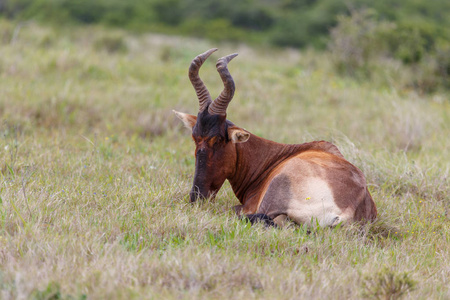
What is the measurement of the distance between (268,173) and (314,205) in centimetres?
117

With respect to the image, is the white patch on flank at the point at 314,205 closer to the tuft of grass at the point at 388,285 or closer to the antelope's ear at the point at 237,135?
the antelope's ear at the point at 237,135

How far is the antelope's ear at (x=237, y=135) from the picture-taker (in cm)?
540

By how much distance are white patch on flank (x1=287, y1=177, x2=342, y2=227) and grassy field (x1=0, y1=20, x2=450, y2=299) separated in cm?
13

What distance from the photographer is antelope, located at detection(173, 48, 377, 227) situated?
4793mm

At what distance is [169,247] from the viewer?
3881 millimetres

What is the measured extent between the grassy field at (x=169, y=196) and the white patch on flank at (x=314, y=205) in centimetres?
13

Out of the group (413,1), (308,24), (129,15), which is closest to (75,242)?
(308,24)

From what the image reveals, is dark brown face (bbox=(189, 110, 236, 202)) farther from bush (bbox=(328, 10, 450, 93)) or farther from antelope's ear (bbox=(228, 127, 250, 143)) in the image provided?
bush (bbox=(328, 10, 450, 93))

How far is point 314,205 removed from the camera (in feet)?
15.6

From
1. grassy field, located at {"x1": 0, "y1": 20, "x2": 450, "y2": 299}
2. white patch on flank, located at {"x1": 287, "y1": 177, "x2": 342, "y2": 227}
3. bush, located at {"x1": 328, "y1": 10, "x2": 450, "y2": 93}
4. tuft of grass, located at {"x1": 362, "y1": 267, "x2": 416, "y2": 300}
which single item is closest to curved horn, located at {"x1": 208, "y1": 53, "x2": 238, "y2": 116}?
grassy field, located at {"x1": 0, "y1": 20, "x2": 450, "y2": 299}

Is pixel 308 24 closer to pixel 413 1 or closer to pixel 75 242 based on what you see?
pixel 413 1

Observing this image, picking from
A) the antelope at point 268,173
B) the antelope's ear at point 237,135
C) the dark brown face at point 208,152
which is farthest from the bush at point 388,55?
the dark brown face at point 208,152

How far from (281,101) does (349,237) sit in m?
7.57

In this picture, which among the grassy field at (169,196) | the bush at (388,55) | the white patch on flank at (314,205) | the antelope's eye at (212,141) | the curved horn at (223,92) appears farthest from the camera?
the bush at (388,55)
